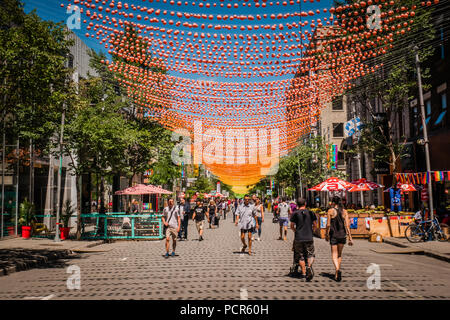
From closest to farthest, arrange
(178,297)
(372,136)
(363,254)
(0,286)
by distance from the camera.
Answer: (178,297) < (0,286) < (363,254) < (372,136)

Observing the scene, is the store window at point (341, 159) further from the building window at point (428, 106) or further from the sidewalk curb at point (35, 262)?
the sidewalk curb at point (35, 262)

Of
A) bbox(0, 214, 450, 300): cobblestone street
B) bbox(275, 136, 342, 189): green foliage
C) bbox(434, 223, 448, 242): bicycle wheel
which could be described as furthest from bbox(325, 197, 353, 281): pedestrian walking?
bbox(275, 136, 342, 189): green foliage

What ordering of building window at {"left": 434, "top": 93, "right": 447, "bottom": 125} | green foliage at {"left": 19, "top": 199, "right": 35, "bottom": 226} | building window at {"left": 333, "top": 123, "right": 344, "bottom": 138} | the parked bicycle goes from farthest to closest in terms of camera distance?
building window at {"left": 333, "top": 123, "right": 344, "bottom": 138} < building window at {"left": 434, "top": 93, "right": 447, "bottom": 125} < green foliage at {"left": 19, "top": 199, "right": 35, "bottom": 226} < the parked bicycle

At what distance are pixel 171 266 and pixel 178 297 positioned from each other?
4208 millimetres

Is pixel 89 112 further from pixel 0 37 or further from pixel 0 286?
pixel 0 286

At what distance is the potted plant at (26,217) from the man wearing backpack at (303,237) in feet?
56.3

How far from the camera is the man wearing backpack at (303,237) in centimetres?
962

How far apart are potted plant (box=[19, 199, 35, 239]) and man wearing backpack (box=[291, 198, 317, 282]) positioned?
56.3 feet

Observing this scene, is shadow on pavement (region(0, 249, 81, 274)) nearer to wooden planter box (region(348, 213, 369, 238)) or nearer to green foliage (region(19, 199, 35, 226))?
green foliage (region(19, 199, 35, 226))

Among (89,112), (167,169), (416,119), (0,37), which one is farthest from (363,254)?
(167,169)

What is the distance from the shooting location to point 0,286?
→ 9.38 meters

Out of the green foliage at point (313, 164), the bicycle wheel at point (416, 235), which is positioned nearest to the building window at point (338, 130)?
the green foliage at point (313, 164)

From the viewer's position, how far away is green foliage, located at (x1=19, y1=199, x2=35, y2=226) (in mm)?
22266

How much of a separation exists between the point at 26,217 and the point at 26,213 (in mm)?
220
